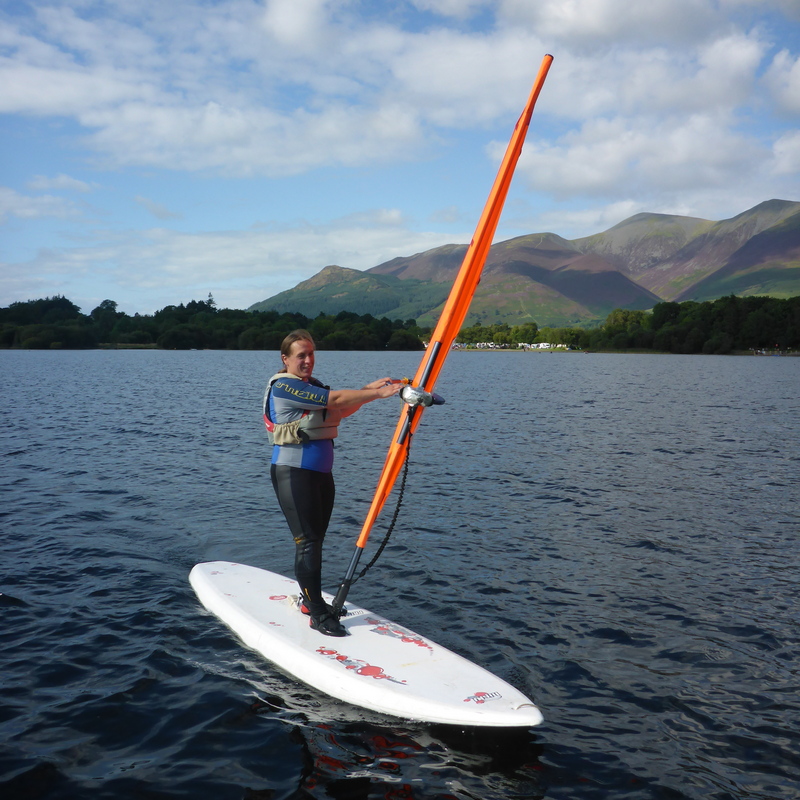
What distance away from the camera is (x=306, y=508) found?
674cm

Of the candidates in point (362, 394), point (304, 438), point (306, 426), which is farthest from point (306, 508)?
point (362, 394)

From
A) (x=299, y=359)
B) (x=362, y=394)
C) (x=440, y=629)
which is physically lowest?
(x=440, y=629)

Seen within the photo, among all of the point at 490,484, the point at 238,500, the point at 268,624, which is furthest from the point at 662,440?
the point at 268,624

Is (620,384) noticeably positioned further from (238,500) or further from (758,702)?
(758,702)

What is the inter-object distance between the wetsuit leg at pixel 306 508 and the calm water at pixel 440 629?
1.23m

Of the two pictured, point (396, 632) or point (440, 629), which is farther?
point (440, 629)

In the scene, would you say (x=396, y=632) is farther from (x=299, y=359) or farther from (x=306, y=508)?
(x=299, y=359)

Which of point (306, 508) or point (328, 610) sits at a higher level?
point (306, 508)

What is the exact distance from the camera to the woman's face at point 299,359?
6645mm

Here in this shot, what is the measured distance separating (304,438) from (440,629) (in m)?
3.64

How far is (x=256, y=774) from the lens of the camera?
554 cm

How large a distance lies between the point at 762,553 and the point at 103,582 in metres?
11.5

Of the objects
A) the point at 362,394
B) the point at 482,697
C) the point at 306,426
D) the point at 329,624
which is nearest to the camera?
the point at 482,697

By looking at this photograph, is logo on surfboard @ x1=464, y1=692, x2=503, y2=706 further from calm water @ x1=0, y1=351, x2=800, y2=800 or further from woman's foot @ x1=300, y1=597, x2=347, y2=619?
woman's foot @ x1=300, y1=597, x2=347, y2=619
